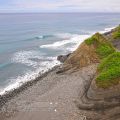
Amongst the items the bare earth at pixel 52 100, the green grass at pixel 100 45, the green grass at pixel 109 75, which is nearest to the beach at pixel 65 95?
the bare earth at pixel 52 100

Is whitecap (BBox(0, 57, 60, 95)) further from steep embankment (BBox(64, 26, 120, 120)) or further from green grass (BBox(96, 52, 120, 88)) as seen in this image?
green grass (BBox(96, 52, 120, 88))

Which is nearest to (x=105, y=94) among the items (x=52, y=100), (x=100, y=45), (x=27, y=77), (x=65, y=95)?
(x=65, y=95)

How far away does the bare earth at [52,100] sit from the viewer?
22.5 m

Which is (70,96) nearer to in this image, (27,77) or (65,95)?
(65,95)

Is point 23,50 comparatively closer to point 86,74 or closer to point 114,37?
point 114,37

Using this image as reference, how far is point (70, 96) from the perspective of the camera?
25.1 metres

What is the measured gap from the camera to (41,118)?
22.2 meters

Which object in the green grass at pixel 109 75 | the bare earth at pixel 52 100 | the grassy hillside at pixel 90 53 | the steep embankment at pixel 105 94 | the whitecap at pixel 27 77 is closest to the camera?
the steep embankment at pixel 105 94

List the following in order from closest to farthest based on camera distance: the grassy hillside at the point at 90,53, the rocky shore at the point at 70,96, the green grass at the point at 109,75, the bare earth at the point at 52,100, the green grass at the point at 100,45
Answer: the rocky shore at the point at 70,96 < the green grass at the point at 109,75 < the bare earth at the point at 52,100 < the grassy hillside at the point at 90,53 < the green grass at the point at 100,45

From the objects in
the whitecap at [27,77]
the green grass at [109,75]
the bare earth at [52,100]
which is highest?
the green grass at [109,75]

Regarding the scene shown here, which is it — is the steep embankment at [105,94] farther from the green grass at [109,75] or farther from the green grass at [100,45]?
the green grass at [100,45]

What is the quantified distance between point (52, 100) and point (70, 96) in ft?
4.75

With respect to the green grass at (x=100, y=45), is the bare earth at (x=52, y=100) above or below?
below

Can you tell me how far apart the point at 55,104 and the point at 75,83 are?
449 centimetres
